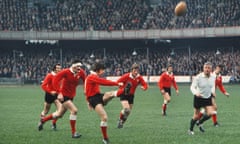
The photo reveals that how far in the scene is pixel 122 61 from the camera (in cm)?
6594

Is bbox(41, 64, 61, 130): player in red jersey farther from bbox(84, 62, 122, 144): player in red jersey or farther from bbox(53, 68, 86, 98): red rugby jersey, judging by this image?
bbox(84, 62, 122, 144): player in red jersey

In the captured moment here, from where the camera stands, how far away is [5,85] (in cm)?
6319

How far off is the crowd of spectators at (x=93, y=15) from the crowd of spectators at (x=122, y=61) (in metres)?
2.94

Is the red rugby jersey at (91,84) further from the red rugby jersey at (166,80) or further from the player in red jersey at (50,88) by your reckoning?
the red rugby jersey at (166,80)

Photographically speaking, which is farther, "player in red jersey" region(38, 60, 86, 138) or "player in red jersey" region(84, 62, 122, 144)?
"player in red jersey" region(38, 60, 86, 138)

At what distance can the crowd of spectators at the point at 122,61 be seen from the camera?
195 ft

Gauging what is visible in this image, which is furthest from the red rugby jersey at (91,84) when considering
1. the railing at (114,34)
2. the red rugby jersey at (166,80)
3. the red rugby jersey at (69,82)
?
the railing at (114,34)

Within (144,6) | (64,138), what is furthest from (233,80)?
(64,138)

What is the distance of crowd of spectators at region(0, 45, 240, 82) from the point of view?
195ft

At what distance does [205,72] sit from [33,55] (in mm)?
53636

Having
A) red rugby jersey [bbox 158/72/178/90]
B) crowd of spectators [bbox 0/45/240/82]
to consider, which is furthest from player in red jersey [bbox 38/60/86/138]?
crowd of spectators [bbox 0/45/240/82]

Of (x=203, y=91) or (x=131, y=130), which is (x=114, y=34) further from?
(x=203, y=91)

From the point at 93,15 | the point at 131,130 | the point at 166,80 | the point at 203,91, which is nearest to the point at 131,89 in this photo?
the point at 131,130

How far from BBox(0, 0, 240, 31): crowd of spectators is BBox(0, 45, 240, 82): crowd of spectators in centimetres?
294
